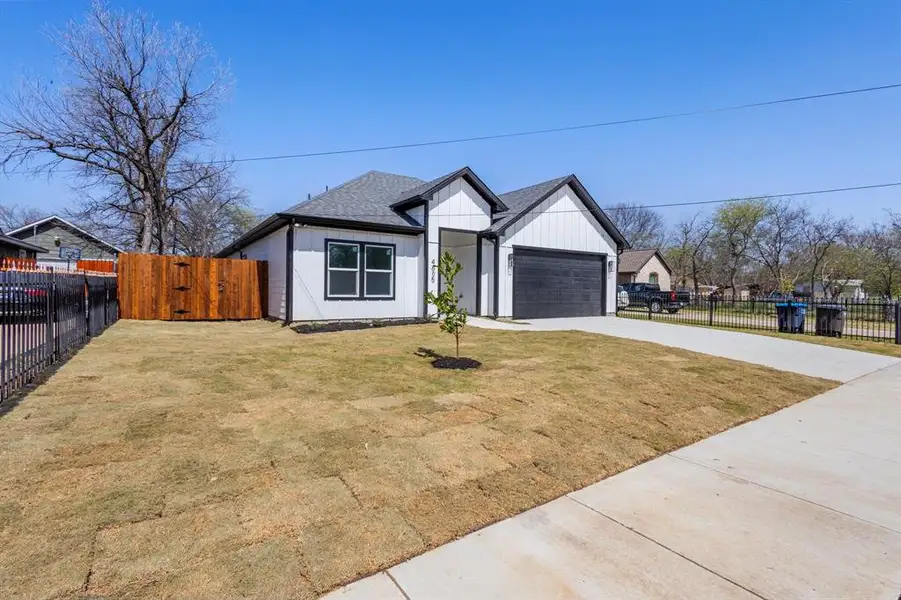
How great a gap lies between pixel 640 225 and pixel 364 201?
156 feet

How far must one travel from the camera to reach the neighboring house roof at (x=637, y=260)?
132 ft

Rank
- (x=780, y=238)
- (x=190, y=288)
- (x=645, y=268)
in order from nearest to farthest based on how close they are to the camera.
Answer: (x=190, y=288) < (x=780, y=238) < (x=645, y=268)

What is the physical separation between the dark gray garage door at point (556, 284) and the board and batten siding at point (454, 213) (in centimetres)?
174

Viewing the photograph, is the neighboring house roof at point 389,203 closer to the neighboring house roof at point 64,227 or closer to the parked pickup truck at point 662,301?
the parked pickup truck at point 662,301

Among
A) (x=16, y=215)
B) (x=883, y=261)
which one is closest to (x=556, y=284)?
(x=883, y=261)

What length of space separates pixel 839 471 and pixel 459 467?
10.8ft

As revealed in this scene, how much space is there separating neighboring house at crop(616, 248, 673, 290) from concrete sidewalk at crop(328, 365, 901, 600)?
3923cm

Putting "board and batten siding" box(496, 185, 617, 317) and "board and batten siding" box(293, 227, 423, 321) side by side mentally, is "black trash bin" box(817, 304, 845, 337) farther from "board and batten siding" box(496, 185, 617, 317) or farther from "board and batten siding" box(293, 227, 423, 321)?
"board and batten siding" box(293, 227, 423, 321)

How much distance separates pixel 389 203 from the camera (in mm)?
14555

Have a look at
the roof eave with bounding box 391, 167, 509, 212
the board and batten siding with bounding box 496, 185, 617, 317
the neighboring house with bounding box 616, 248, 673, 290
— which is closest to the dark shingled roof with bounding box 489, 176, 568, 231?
the board and batten siding with bounding box 496, 185, 617, 317

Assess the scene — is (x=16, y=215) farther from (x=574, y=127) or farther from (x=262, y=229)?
(x=574, y=127)

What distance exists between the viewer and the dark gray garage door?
1488 centimetres

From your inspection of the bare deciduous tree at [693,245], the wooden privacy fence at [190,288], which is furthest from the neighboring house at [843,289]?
the wooden privacy fence at [190,288]

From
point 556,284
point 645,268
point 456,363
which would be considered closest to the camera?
point 456,363
